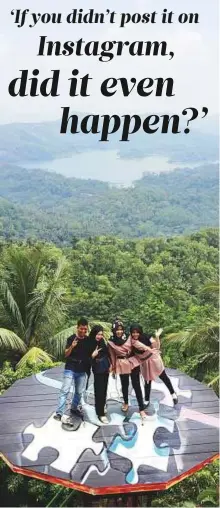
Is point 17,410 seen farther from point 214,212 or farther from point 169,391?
point 214,212

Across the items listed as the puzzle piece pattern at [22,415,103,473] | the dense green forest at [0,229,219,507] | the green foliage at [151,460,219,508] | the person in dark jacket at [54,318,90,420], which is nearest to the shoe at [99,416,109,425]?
the puzzle piece pattern at [22,415,103,473]

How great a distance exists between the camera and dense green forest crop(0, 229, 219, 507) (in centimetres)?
761

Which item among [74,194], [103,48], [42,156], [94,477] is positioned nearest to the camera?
[94,477]

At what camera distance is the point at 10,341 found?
10500 mm

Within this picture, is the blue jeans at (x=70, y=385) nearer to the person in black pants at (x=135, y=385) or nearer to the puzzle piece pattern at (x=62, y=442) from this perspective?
the puzzle piece pattern at (x=62, y=442)

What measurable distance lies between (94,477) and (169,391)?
1.76 meters

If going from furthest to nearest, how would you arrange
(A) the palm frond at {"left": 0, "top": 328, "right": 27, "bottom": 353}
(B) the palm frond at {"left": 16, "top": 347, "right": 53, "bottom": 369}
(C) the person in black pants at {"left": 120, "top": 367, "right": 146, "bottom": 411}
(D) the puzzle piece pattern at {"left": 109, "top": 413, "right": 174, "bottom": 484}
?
(A) the palm frond at {"left": 0, "top": 328, "right": 27, "bottom": 353} → (B) the palm frond at {"left": 16, "top": 347, "right": 53, "bottom": 369} → (C) the person in black pants at {"left": 120, "top": 367, "right": 146, "bottom": 411} → (D) the puzzle piece pattern at {"left": 109, "top": 413, "right": 174, "bottom": 484}

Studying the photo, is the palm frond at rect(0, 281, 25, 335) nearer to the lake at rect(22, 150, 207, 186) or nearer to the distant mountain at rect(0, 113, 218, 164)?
the lake at rect(22, 150, 207, 186)

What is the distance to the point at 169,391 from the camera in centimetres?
721

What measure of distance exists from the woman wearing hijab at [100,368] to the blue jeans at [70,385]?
0.14 m

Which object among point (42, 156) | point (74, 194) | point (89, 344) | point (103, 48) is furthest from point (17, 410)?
point (42, 156)

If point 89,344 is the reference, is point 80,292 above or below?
above

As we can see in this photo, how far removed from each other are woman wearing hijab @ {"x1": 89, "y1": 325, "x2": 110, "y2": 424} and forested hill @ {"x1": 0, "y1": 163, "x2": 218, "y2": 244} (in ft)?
82.9

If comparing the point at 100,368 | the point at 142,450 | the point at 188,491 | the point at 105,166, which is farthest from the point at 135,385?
the point at 105,166
